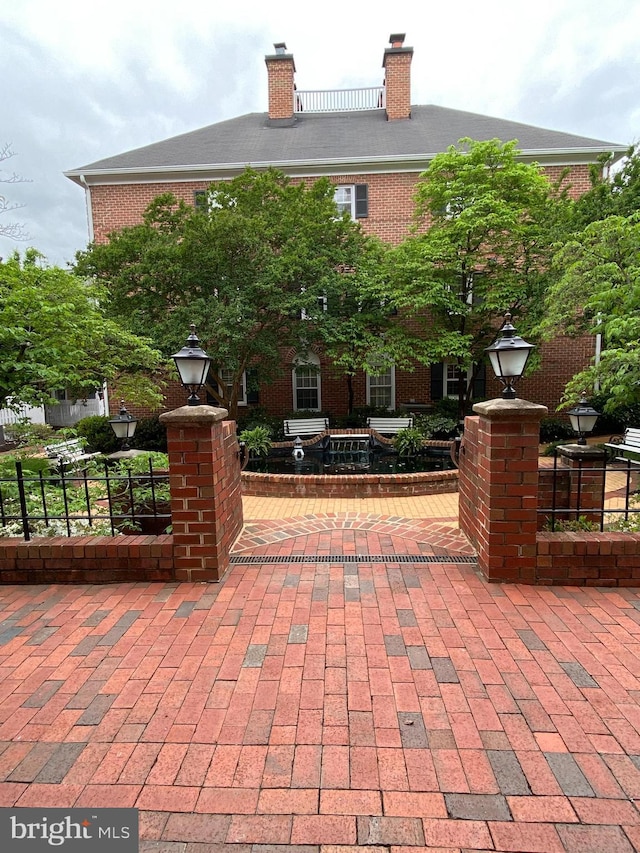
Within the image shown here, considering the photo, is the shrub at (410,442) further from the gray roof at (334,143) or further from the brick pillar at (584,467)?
the gray roof at (334,143)

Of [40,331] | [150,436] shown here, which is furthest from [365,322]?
[40,331]

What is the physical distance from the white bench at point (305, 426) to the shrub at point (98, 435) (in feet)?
15.4

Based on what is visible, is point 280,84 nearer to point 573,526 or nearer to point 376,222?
point 376,222

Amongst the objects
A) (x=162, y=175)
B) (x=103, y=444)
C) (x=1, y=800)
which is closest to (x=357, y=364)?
(x=103, y=444)

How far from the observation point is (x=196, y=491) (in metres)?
3.28

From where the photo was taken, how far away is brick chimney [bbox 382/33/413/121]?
1570cm

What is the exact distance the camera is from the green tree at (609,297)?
201 inches

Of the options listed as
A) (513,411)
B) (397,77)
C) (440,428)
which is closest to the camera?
(513,411)

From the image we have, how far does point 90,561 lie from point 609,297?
20.4 ft

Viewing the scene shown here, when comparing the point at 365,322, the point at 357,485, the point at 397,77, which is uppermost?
the point at 397,77

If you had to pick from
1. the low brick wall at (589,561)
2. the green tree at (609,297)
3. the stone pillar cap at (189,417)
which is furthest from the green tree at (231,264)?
the low brick wall at (589,561)

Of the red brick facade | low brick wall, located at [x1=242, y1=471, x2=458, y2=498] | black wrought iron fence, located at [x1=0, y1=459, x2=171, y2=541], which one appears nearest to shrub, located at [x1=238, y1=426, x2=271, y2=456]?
low brick wall, located at [x1=242, y1=471, x2=458, y2=498]

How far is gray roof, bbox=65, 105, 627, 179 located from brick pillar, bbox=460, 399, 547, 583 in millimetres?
13022

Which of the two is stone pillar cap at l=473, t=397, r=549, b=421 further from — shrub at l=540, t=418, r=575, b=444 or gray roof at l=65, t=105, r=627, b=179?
gray roof at l=65, t=105, r=627, b=179
